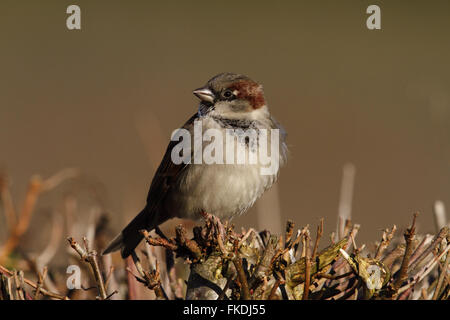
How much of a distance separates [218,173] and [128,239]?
394mm

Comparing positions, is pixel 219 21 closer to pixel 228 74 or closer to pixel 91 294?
pixel 228 74

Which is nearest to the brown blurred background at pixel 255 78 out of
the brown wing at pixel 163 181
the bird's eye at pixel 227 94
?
the brown wing at pixel 163 181

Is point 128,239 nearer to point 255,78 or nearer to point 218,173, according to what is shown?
point 218,173

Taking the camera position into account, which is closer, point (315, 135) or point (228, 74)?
point (228, 74)

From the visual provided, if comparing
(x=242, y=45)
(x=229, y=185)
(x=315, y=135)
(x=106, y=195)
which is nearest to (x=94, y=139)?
(x=315, y=135)

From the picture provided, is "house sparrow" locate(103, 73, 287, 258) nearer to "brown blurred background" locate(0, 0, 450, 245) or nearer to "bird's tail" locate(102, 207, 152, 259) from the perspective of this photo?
"bird's tail" locate(102, 207, 152, 259)

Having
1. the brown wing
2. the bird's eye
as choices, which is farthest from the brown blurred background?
the bird's eye

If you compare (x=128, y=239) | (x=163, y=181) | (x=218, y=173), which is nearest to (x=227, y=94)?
(x=218, y=173)

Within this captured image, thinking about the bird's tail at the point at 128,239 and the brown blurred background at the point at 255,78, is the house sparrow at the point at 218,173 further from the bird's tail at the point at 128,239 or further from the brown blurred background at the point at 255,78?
the brown blurred background at the point at 255,78

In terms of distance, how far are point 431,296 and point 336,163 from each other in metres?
3.79

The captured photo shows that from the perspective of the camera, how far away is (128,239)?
7.55 ft

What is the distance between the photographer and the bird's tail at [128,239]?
86.0 inches

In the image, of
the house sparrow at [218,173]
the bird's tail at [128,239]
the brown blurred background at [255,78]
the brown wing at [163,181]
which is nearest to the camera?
the bird's tail at [128,239]

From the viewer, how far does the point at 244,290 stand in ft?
4.43
